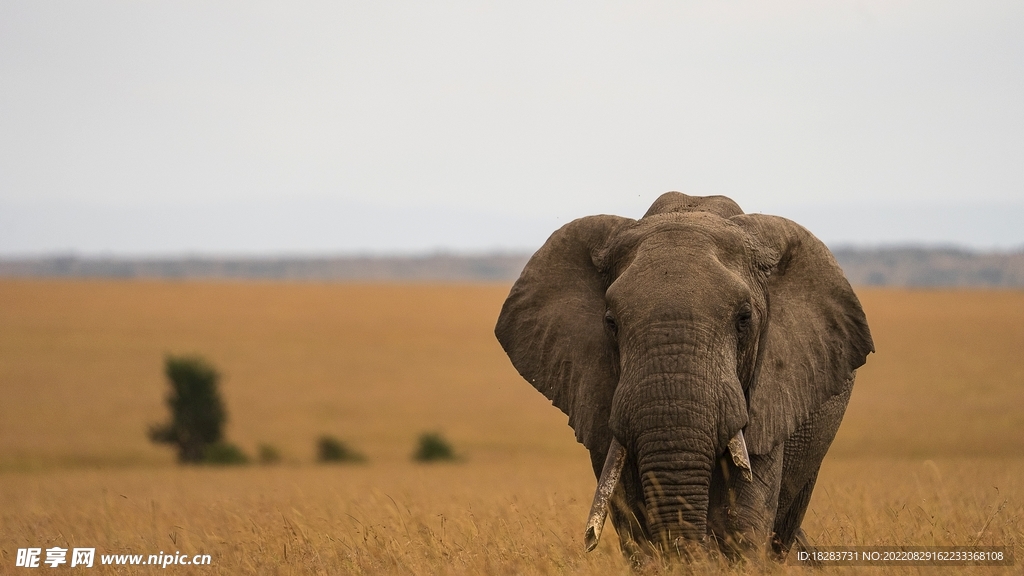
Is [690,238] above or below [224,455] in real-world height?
above

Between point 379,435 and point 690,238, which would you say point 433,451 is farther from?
point 690,238

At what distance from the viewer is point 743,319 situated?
23.4 feet

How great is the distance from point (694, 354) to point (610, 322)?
744mm

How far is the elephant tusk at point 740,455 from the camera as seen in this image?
6773 mm

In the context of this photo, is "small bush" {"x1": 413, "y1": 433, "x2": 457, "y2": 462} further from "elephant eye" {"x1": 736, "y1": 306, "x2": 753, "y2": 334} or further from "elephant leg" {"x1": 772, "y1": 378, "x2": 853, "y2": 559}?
"elephant eye" {"x1": 736, "y1": 306, "x2": 753, "y2": 334}

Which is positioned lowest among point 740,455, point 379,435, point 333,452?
point 379,435

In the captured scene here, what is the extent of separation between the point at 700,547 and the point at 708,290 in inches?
59.5

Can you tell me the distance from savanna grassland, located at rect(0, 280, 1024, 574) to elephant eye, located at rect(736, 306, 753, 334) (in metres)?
1.42

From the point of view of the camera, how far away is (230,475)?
1223 inches

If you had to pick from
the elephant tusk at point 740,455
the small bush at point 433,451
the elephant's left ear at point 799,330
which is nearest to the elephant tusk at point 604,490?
the elephant tusk at point 740,455

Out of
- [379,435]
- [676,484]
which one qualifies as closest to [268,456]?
[379,435]

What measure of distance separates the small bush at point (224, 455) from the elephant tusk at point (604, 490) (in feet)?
110

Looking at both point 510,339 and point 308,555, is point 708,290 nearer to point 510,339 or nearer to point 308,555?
point 510,339

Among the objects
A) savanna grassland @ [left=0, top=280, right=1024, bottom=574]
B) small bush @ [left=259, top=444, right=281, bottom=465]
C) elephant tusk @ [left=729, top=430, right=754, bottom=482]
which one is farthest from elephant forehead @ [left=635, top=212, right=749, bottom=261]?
small bush @ [left=259, top=444, right=281, bottom=465]
